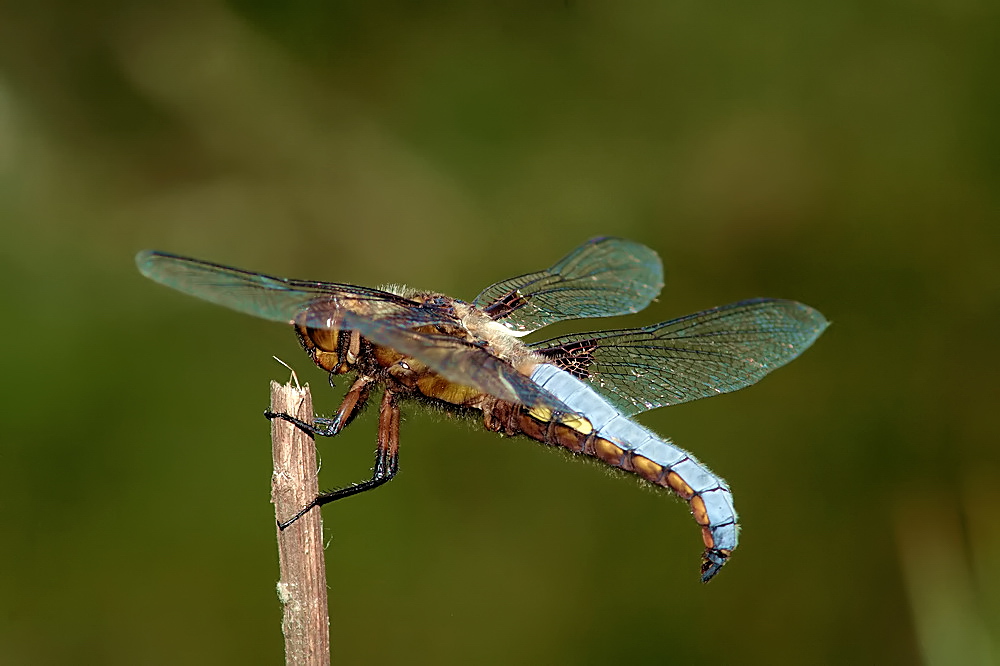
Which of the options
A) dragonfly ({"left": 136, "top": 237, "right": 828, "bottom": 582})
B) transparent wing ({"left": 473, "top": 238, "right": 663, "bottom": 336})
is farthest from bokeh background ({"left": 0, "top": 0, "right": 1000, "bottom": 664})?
transparent wing ({"left": 473, "top": 238, "right": 663, "bottom": 336})

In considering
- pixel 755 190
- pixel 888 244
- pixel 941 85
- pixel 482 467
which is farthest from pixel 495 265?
pixel 941 85

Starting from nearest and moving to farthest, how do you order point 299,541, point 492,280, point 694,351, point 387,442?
point 299,541 → point 387,442 → point 694,351 → point 492,280

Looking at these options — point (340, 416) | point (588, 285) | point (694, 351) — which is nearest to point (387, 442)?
point (340, 416)

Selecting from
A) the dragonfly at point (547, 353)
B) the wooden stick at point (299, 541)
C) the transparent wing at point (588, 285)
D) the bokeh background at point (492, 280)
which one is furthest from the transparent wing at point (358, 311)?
the bokeh background at point (492, 280)

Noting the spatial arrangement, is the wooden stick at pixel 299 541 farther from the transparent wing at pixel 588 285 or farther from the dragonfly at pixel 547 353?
the transparent wing at pixel 588 285

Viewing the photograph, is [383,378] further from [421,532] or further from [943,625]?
[943,625]

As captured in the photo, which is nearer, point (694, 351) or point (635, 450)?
point (635, 450)

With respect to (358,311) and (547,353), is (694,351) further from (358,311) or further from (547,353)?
(358,311)
